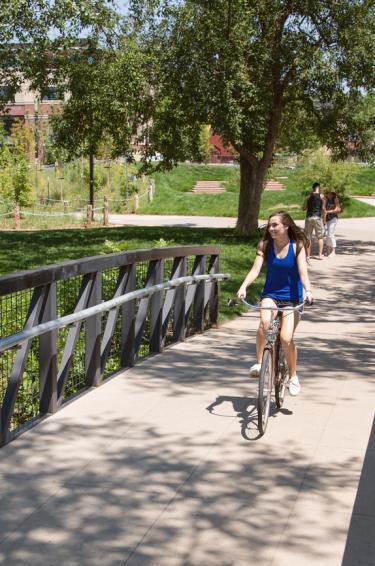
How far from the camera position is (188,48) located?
2505cm

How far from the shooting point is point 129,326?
9.11 m

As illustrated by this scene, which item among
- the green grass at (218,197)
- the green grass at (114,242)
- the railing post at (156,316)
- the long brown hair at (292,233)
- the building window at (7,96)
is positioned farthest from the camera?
the green grass at (218,197)

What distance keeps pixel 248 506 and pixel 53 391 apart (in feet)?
7.79

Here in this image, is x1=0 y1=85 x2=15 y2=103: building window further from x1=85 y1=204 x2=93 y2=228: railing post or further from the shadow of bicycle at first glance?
the shadow of bicycle

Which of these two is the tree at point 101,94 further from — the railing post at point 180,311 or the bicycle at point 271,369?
the bicycle at point 271,369

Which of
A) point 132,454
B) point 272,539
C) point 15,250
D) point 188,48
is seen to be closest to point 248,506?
point 272,539

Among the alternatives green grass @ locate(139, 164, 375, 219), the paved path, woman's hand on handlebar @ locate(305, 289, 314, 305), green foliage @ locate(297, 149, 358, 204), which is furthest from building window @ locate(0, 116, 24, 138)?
woman's hand on handlebar @ locate(305, 289, 314, 305)

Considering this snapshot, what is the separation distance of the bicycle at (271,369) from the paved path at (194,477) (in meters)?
0.16

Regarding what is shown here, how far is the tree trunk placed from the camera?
28.5 m

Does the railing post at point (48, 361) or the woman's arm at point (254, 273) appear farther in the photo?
the woman's arm at point (254, 273)

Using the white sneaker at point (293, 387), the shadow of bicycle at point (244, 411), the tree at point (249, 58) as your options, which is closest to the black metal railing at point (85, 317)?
the shadow of bicycle at point (244, 411)

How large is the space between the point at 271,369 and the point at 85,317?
5.02ft

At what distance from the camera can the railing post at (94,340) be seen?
7996 millimetres

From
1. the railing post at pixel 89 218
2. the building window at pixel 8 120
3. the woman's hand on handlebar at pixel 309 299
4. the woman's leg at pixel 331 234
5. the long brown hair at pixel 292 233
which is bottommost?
the railing post at pixel 89 218
